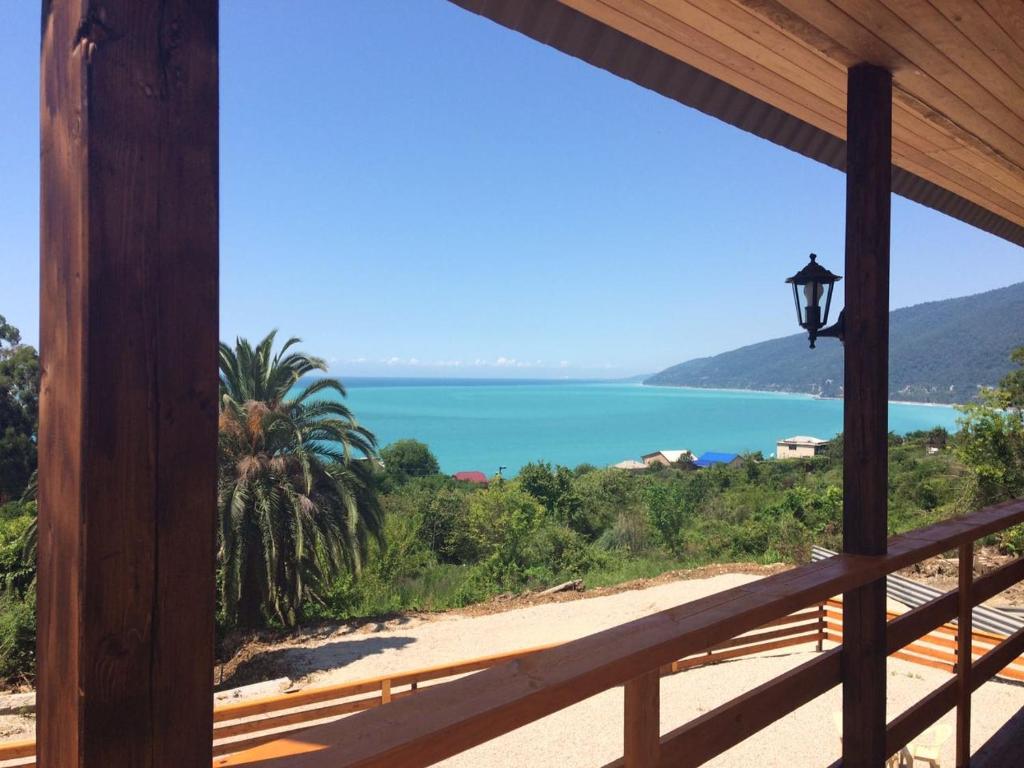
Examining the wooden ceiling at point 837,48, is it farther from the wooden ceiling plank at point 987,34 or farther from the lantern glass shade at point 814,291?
the lantern glass shade at point 814,291

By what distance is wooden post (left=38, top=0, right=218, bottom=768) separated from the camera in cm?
64

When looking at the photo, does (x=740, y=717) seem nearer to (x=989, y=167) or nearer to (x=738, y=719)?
(x=738, y=719)

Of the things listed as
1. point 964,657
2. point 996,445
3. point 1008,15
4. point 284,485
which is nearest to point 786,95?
point 1008,15

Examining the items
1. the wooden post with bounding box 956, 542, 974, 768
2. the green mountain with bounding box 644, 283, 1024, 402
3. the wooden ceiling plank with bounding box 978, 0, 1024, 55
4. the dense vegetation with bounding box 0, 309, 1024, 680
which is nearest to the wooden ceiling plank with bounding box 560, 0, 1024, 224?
the wooden ceiling plank with bounding box 978, 0, 1024, 55

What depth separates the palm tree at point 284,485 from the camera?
1052 cm

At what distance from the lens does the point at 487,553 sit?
19.8m

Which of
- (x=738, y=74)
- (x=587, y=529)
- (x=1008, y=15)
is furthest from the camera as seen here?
(x=587, y=529)

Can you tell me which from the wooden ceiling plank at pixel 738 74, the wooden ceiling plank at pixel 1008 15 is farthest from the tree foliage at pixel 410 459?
the wooden ceiling plank at pixel 1008 15

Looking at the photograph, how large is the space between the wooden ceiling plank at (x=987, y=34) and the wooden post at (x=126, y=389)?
71.3 inches

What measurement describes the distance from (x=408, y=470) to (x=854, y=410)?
34864mm

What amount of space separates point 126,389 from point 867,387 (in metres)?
1.93

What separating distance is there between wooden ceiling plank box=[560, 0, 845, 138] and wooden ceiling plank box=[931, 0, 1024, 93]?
1.69 feet

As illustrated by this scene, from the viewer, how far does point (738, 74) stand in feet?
7.09

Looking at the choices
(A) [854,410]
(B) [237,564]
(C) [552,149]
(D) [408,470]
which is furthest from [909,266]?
(A) [854,410]
